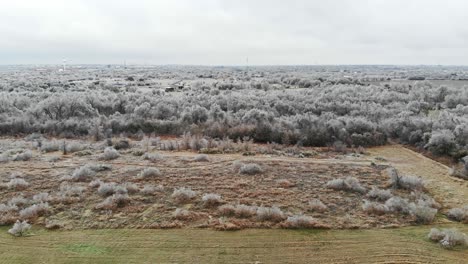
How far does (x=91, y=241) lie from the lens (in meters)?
10.2

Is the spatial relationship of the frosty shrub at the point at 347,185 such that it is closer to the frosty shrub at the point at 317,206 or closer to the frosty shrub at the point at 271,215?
the frosty shrub at the point at 317,206

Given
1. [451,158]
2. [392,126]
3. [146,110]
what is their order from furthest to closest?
[146,110]
[392,126]
[451,158]

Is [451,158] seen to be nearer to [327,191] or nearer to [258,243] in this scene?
[327,191]

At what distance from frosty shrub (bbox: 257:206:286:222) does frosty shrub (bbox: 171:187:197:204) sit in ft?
8.27

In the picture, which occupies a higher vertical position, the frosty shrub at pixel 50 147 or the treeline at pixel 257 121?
the treeline at pixel 257 121

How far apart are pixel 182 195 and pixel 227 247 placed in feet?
11.8

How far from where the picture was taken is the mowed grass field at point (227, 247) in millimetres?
9352

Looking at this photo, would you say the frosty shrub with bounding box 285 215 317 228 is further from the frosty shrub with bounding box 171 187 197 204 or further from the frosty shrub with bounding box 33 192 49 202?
the frosty shrub with bounding box 33 192 49 202

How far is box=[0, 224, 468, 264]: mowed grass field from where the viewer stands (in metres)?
9.35

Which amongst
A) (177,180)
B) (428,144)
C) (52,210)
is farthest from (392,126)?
(52,210)

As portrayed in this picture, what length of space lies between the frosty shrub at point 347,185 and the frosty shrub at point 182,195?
15.5 feet

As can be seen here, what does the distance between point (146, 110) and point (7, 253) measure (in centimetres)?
2141

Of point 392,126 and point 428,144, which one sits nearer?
point 428,144

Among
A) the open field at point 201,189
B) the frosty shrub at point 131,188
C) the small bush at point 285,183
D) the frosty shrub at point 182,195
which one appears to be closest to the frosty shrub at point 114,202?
the open field at point 201,189
